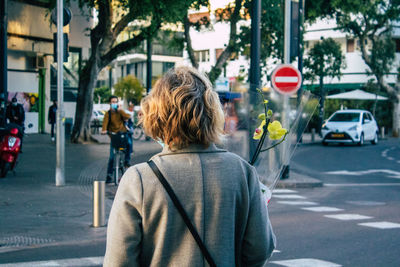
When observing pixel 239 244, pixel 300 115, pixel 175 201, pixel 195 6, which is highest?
pixel 195 6

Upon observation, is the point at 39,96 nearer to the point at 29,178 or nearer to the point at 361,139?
the point at 361,139

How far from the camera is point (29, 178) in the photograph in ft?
42.6

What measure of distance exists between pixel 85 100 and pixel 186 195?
22548 millimetres

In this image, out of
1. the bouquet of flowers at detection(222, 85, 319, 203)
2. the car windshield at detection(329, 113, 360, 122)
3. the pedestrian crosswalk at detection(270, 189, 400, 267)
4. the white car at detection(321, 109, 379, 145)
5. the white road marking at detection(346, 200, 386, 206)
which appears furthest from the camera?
the car windshield at detection(329, 113, 360, 122)

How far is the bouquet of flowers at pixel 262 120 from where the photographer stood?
3535mm

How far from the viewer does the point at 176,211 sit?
2146 mm

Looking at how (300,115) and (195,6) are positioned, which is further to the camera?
(195,6)

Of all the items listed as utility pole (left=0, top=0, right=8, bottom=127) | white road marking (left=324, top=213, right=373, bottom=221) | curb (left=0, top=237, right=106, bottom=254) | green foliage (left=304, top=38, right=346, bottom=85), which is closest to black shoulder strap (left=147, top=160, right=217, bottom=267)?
curb (left=0, top=237, right=106, bottom=254)

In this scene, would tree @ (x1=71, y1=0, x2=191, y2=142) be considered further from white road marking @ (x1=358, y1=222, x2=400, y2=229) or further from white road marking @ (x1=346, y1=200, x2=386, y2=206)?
white road marking @ (x1=358, y1=222, x2=400, y2=229)

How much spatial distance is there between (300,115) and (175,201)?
1.68 metres

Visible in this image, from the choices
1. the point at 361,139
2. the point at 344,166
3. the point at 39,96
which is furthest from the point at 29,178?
the point at 361,139

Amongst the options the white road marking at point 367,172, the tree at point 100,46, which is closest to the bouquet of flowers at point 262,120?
the white road marking at point 367,172

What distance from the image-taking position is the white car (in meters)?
28.4

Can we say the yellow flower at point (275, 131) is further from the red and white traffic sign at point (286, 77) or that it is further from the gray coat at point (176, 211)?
the red and white traffic sign at point (286, 77)
